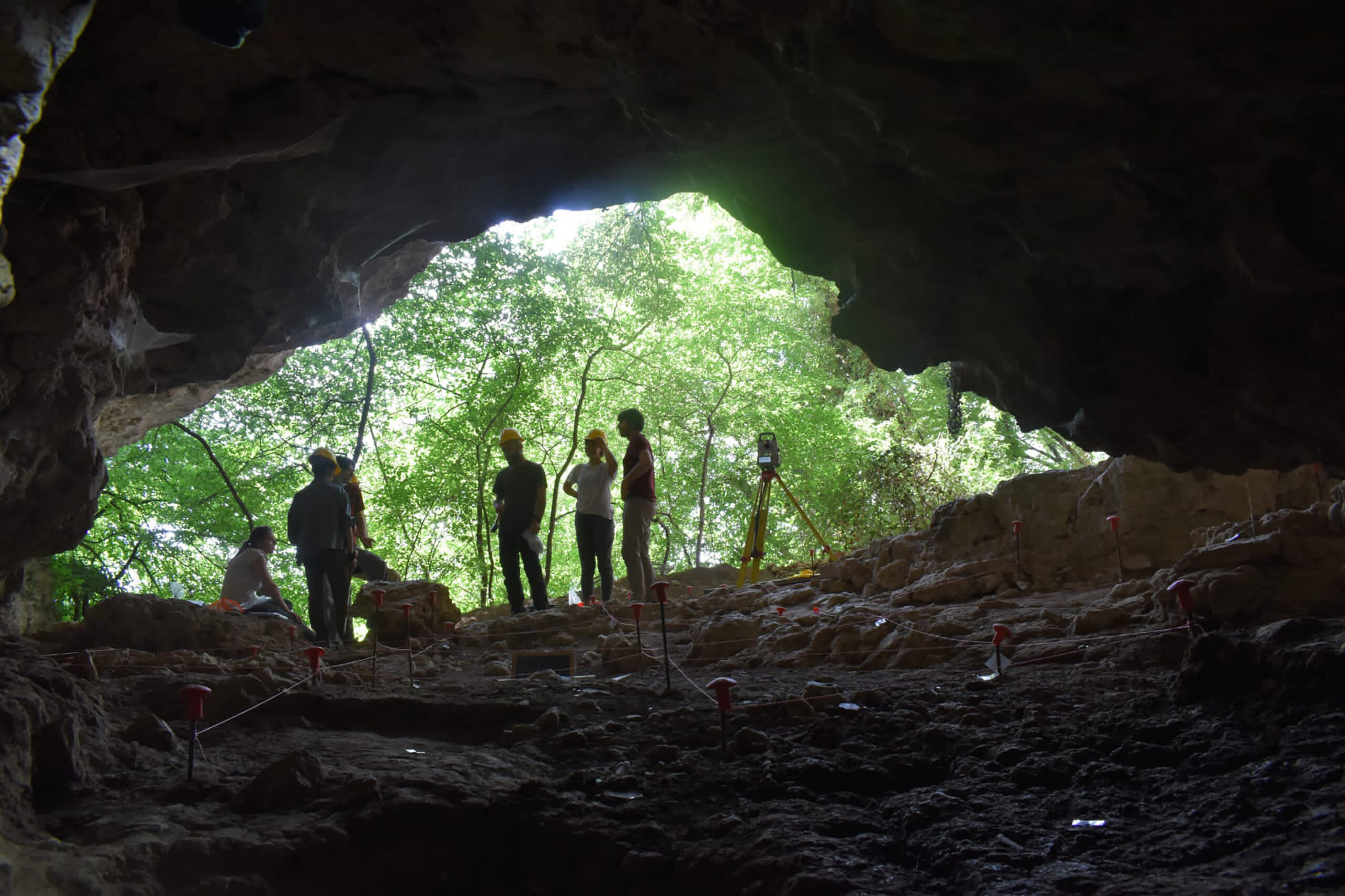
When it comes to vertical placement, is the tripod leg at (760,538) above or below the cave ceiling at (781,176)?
below

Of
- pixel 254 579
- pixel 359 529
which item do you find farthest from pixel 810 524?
pixel 254 579

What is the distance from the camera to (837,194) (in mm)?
4516

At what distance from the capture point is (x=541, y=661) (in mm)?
6059

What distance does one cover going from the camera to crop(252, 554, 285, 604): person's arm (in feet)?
25.5

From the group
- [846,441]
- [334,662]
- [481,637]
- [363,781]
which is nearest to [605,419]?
[846,441]

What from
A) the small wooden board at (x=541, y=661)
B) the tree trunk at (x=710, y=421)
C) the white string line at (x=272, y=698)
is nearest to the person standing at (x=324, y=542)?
the small wooden board at (x=541, y=661)

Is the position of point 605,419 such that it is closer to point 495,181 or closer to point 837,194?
point 495,181

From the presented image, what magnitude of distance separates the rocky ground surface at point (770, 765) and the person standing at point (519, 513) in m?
2.57

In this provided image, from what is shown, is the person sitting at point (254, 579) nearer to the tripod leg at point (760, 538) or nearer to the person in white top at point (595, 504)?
the person in white top at point (595, 504)

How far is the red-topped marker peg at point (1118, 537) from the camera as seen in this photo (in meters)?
5.37

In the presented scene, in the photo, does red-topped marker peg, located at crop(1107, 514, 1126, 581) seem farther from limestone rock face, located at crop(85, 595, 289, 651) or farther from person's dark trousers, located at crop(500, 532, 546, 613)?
limestone rock face, located at crop(85, 595, 289, 651)

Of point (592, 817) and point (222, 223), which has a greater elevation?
point (222, 223)

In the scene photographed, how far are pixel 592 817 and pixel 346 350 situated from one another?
12.8m

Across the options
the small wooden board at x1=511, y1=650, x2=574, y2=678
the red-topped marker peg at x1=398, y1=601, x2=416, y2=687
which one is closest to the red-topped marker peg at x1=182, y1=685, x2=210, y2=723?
the red-topped marker peg at x1=398, y1=601, x2=416, y2=687
